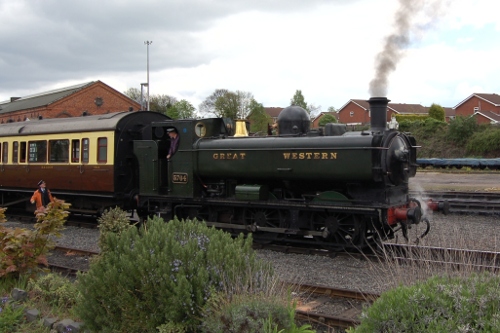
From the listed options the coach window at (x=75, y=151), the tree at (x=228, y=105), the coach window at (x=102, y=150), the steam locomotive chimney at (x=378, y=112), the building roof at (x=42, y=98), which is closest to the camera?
the steam locomotive chimney at (x=378, y=112)

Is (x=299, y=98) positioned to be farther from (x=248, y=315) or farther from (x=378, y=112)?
(x=248, y=315)

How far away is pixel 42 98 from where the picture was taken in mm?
50062

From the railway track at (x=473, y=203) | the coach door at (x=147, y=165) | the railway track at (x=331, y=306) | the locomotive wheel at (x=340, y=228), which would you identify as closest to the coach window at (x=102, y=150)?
the coach door at (x=147, y=165)

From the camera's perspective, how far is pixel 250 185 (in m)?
11.0

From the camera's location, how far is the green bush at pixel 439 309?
3305 mm

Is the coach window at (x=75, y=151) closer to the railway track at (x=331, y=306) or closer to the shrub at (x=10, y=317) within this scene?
the shrub at (x=10, y=317)

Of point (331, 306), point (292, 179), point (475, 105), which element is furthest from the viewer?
point (475, 105)

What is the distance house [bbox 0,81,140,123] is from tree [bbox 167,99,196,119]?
8.28 meters

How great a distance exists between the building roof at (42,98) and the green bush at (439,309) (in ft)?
149

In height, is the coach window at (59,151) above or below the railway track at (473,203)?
above

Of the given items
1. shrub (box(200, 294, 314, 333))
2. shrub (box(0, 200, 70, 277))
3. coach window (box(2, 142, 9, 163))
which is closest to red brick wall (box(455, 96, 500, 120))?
coach window (box(2, 142, 9, 163))

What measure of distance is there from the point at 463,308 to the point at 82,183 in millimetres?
12288

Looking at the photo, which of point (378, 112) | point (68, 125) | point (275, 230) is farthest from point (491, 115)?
point (275, 230)

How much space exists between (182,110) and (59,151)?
4918cm
